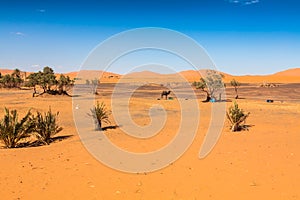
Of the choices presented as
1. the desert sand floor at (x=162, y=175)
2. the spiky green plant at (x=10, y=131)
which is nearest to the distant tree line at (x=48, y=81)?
the spiky green plant at (x=10, y=131)

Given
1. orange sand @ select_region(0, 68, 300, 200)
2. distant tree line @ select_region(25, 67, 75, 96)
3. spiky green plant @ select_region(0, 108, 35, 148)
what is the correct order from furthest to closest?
distant tree line @ select_region(25, 67, 75, 96)
spiky green plant @ select_region(0, 108, 35, 148)
orange sand @ select_region(0, 68, 300, 200)

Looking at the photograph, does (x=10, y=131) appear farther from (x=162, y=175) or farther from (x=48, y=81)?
(x=48, y=81)

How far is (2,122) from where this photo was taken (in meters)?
11.5

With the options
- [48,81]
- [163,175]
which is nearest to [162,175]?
[163,175]

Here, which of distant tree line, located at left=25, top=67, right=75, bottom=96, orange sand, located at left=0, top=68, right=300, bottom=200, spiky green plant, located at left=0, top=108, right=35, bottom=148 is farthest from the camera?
distant tree line, located at left=25, top=67, right=75, bottom=96

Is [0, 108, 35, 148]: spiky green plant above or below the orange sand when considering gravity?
above

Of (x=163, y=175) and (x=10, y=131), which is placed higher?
(x=10, y=131)

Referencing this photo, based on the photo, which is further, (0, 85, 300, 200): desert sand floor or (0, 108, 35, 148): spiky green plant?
(0, 108, 35, 148): spiky green plant

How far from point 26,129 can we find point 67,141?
1.51 m

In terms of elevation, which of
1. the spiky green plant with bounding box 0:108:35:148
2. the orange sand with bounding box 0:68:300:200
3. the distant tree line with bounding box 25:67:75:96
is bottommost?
the orange sand with bounding box 0:68:300:200

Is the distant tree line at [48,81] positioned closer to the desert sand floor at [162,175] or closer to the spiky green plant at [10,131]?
the spiky green plant at [10,131]

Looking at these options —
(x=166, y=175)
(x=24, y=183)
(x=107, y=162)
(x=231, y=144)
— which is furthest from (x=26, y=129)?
(x=231, y=144)

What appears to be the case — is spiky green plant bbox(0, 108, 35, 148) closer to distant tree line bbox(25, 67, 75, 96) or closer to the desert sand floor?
the desert sand floor

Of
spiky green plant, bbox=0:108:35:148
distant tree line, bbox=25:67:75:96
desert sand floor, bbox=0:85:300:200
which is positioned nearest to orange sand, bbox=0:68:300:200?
desert sand floor, bbox=0:85:300:200
